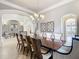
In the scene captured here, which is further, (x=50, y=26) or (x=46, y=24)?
(x=46, y=24)

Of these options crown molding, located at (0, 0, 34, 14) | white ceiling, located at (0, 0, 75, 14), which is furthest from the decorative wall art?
crown molding, located at (0, 0, 34, 14)

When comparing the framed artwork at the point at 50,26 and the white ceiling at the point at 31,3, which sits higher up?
the white ceiling at the point at 31,3

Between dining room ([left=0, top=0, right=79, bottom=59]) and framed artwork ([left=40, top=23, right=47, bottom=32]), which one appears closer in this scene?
dining room ([left=0, top=0, right=79, bottom=59])

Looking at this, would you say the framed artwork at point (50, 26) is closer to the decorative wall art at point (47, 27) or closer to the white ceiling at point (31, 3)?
the decorative wall art at point (47, 27)

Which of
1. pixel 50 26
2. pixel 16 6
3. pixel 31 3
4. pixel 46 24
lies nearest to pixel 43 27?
pixel 46 24

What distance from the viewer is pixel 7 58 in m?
4.45

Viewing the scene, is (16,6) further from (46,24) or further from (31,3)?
(46,24)

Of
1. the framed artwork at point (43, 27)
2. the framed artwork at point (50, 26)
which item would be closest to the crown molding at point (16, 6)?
the framed artwork at point (43, 27)

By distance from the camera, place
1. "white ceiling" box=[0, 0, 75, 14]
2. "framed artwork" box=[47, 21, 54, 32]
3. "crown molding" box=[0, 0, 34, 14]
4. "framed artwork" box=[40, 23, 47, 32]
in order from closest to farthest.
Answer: "white ceiling" box=[0, 0, 75, 14], "crown molding" box=[0, 0, 34, 14], "framed artwork" box=[47, 21, 54, 32], "framed artwork" box=[40, 23, 47, 32]

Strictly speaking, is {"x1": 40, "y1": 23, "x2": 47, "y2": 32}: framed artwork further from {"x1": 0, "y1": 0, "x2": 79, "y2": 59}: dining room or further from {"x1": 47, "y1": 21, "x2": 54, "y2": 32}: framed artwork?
{"x1": 47, "y1": 21, "x2": 54, "y2": 32}: framed artwork

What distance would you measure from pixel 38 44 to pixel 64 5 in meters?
4.72

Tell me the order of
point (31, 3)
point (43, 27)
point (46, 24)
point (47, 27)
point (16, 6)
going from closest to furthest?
1. point (31, 3)
2. point (16, 6)
3. point (47, 27)
4. point (46, 24)
5. point (43, 27)

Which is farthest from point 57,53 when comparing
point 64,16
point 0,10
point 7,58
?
point 0,10

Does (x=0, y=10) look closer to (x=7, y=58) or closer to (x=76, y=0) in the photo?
(x=7, y=58)
